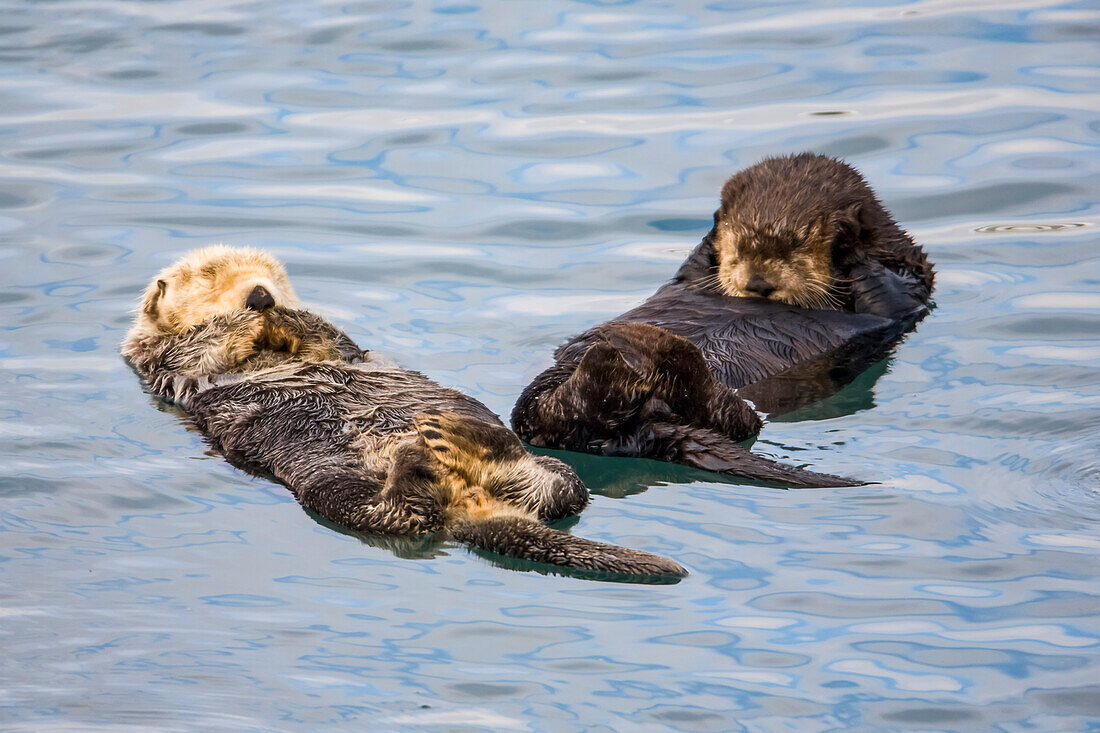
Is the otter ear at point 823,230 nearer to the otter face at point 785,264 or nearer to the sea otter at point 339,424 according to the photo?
the otter face at point 785,264

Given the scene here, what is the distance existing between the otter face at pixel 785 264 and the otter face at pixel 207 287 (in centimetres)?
178

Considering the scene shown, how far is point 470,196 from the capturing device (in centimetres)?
808

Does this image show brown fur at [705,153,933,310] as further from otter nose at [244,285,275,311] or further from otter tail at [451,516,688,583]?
otter tail at [451,516,688,583]

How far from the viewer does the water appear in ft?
11.1

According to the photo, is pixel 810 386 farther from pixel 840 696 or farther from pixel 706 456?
pixel 840 696

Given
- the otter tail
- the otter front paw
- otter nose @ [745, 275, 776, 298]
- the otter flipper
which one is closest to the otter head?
otter nose @ [745, 275, 776, 298]

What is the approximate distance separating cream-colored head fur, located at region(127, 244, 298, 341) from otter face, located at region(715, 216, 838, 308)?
1.79 m

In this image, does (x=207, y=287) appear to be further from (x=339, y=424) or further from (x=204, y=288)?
(x=339, y=424)

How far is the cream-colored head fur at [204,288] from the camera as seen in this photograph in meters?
5.37

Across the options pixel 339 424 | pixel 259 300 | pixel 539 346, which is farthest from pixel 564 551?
pixel 539 346

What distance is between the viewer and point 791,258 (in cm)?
549

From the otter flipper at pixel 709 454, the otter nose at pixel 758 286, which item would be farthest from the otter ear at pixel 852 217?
the otter flipper at pixel 709 454

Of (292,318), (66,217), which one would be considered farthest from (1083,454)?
(66,217)

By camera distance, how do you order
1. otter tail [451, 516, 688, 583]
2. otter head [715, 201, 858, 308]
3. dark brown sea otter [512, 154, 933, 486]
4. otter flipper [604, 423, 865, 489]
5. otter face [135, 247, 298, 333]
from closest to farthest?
otter tail [451, 516, 688, 583] → otter flipper [604, 423, 865, 489] → dark brown sea otter [512, 154, 933, 486] → otter face [135, 247, 298, 333] → otter head [715, 201, 858, 308]
